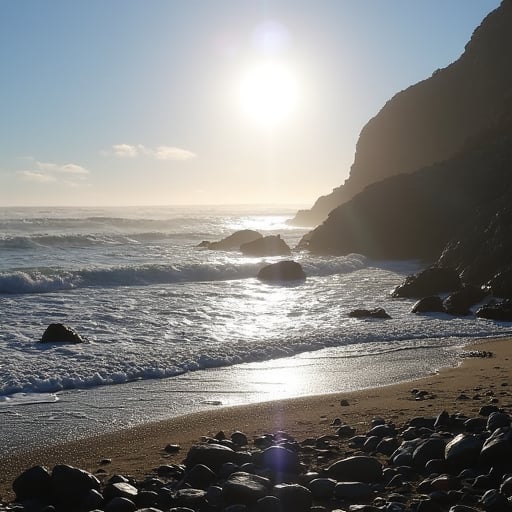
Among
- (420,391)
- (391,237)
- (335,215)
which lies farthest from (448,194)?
(420,391)

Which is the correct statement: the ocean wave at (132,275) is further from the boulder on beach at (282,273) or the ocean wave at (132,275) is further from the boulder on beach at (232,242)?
the boulder on beach at (232,242)

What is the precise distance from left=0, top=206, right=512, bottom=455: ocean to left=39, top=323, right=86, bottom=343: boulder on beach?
23cm

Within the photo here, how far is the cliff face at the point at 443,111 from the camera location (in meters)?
63.1

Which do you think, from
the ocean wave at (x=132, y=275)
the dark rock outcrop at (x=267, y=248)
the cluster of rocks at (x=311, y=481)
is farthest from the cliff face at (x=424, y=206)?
the cluster of rocks at (x=311, y=481)

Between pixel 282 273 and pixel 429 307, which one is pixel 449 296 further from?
pixel 282 273

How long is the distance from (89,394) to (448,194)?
34475 millimetres

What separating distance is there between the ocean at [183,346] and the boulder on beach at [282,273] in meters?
1.61

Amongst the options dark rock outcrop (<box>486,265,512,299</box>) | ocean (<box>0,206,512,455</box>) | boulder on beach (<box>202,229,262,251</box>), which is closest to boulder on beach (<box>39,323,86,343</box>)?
ocean (<box>0,206,512,455</box>)

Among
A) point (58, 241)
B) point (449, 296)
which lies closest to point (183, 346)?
point (449, 296)

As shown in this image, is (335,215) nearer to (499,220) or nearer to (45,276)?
(499,220)

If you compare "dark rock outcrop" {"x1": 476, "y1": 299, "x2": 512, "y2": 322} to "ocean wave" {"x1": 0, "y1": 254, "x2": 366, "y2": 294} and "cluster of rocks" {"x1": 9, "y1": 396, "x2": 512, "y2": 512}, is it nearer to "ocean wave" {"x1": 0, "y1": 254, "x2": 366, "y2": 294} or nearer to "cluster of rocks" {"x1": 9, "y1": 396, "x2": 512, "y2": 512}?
"cluster of rocks" {"x1": 9, "y1": 396, "x2": 512, "y2": 512}

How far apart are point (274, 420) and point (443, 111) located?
68.9 metres

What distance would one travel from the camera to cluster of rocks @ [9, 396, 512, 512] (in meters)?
4.65

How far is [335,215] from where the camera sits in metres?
45.5
